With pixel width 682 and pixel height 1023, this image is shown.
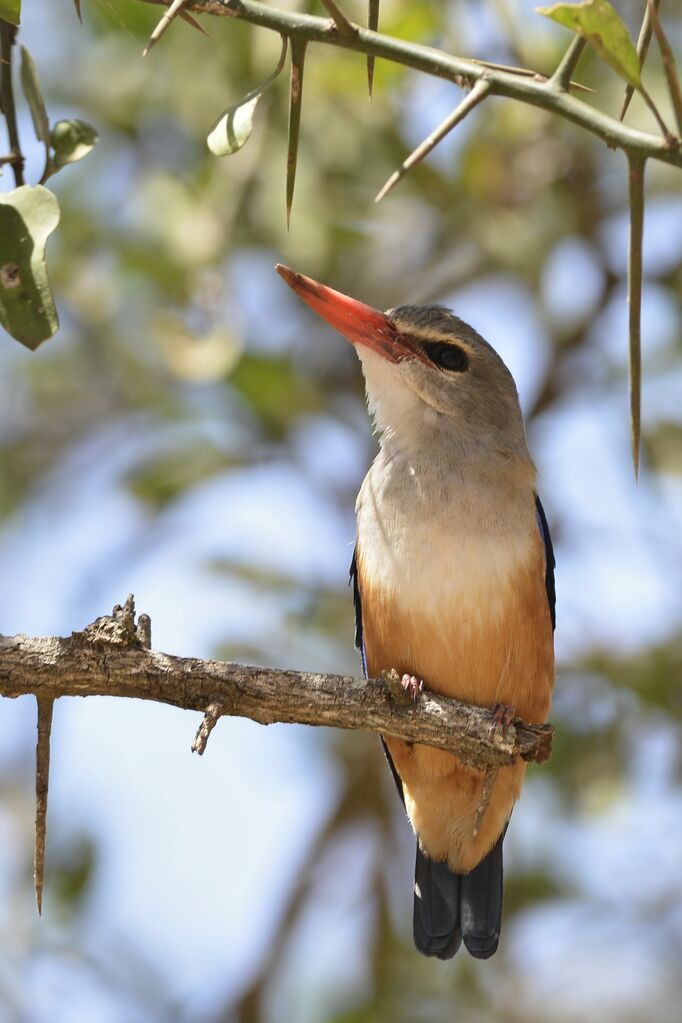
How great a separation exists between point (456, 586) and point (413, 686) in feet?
1.40

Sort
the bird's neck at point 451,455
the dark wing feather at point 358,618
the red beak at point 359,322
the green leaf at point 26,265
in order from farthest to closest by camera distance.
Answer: the dark wing feather at point 358,618 → the bird's neck at point 451,455 → the red beak at point 359,322 → the green leaf at point 26,265

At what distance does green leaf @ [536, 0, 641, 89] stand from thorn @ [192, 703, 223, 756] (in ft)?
4.86

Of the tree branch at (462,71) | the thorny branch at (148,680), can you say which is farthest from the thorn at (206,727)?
the tree branch at (462,71)

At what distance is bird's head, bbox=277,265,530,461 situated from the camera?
4.79 meters

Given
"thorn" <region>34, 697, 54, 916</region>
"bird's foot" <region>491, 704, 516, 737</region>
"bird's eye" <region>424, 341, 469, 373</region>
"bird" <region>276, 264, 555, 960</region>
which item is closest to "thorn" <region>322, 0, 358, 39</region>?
"bird" <region>276, 264, 555, 960</region>

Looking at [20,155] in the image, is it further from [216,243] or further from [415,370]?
[216,243]

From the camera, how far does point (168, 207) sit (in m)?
6.36

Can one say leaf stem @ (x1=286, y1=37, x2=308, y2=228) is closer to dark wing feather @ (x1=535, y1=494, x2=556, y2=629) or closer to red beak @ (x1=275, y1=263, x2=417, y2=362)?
red beak @ (x1=275, y1=263, x2=417, y2=362)

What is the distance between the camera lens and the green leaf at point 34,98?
278cm

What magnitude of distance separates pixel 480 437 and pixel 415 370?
0.36 m

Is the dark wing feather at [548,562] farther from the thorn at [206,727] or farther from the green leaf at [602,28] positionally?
the green leaf at [602,28]

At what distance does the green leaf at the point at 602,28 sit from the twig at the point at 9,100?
1.10 metres

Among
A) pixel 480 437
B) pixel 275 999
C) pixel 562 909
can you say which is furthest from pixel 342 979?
pixel 480 437

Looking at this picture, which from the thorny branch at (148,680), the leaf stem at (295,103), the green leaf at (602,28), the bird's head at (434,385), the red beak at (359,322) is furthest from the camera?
the bird's head at (434,385)
